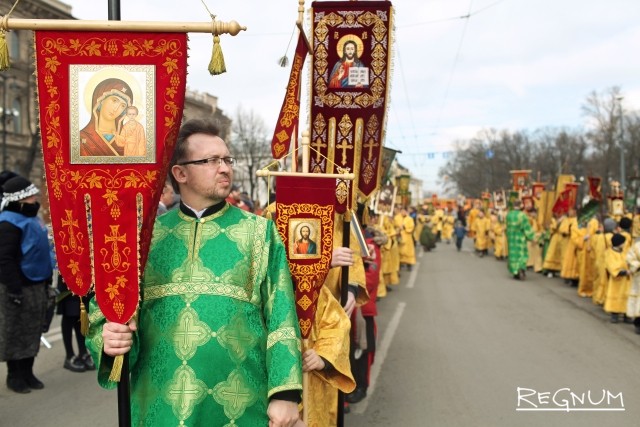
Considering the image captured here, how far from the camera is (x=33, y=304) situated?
652 centimetres

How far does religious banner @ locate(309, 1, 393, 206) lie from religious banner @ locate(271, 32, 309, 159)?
2.96ft

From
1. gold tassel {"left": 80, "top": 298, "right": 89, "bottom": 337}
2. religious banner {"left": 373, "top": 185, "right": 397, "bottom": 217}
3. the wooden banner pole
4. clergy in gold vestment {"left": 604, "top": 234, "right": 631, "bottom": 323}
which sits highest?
the wooden banner pole

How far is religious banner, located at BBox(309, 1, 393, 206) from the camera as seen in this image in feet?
18.5

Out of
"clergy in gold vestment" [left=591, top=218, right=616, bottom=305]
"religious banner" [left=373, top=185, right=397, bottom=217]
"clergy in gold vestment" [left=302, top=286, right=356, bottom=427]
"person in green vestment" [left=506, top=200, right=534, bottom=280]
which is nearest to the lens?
"clergy in gold vestment" [left=302, top=286, right=356, bottom=427]

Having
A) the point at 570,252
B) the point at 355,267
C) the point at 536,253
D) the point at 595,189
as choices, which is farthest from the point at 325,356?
the point at 536,253

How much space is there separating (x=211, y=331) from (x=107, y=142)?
0.89 metres

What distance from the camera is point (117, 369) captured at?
8.84 feet

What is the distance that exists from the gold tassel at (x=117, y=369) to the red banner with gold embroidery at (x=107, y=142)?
0.65ft

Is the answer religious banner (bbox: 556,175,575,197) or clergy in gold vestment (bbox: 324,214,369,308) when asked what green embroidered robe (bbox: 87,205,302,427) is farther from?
religious banner (bbox: 556,175,575,197)

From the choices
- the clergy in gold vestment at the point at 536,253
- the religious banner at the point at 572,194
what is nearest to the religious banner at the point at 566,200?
the religious banner at the point at 572,194

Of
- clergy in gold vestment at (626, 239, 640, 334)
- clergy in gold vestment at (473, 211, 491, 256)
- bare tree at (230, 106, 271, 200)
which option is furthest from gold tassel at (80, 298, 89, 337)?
bare tree at (230, 106, 271, 200)

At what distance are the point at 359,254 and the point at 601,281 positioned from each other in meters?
8.91

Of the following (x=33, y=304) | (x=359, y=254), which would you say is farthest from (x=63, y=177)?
(x=33, y=304)

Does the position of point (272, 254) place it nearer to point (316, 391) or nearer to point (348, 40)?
point (316, 391)
